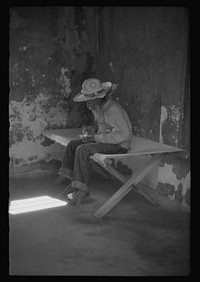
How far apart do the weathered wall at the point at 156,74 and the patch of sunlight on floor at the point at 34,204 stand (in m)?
1.36

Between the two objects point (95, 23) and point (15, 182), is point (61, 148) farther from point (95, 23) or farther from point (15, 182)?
point (95, 23)

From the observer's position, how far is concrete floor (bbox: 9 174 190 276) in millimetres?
3338

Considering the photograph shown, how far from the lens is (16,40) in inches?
233

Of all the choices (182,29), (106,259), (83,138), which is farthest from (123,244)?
(182,29)

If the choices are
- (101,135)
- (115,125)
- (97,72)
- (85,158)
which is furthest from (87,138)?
(97,72)

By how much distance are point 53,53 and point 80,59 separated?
18.2 inches

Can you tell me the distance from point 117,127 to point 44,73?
6.48 ft

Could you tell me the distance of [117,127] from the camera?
4766 millimetres

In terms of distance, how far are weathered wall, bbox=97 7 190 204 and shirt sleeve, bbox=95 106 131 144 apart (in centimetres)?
56

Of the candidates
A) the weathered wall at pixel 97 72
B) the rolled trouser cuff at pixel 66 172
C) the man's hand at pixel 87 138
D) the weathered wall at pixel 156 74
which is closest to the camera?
the weathered wall at pixel 156 74

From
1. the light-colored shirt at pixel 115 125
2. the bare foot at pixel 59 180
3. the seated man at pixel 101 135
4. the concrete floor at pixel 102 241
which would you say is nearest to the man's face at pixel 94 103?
the seated man at pixel 101 135

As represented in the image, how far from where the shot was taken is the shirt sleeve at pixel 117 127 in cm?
473

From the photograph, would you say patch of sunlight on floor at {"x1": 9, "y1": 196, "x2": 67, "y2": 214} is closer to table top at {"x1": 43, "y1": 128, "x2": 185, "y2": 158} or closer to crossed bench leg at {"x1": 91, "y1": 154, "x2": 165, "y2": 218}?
crossed bench leg at {"x1": 91, "y1": 154, "x2": 165, "y2": 218}

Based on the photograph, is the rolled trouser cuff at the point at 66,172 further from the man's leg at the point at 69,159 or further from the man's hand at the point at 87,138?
the man's hand at the point at 87,138
